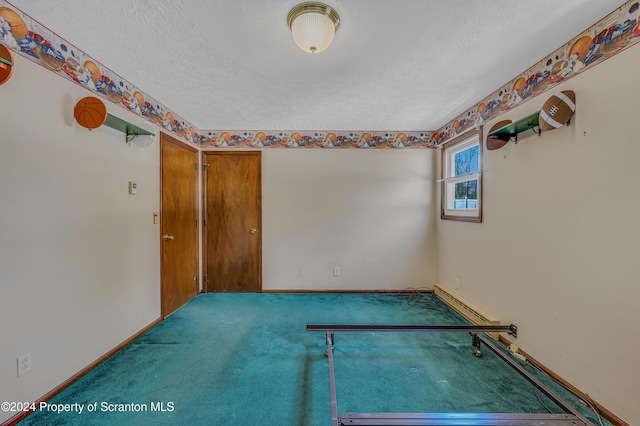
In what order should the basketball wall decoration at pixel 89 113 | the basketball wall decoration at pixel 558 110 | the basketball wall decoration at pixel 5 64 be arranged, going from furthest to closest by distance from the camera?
the basketball wall decoration at pixel 89 113 → the basketball wall decoration at pixel 558 110 → the basketball wall decoration at pixel 5 64

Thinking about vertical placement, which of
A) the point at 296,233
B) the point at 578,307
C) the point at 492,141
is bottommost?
the point at 578,307

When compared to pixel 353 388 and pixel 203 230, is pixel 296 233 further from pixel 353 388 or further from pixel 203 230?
pixel 353 388

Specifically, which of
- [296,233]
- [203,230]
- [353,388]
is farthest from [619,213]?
[203,230]

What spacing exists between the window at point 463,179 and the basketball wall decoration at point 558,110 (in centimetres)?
97

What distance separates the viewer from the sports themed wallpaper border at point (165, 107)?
1.44 m

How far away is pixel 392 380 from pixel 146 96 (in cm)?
352

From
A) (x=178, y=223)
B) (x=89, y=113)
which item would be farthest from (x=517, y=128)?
(x=178, y=223)

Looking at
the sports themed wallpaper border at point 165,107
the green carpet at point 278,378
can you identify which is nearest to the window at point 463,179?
the sports themed wallpaper border at point 165,107

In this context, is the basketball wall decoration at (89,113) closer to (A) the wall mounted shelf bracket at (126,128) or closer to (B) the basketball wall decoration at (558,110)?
(A) the wall mounted shelf bracket at (126,128)

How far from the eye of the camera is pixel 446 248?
3418 millimetres

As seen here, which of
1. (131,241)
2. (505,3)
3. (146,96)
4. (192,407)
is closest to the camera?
(505,3)

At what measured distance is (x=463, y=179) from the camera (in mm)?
3016

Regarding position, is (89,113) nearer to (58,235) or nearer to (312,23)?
(58,235)

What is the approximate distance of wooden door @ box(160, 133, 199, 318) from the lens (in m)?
2.81
